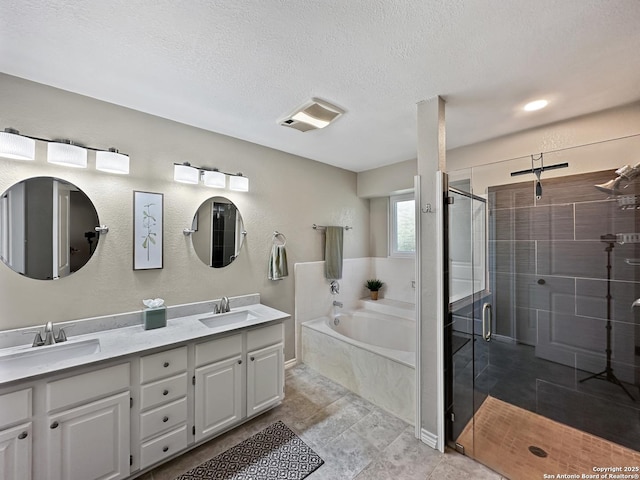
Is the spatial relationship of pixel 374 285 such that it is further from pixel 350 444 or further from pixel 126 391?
pixel 126 391

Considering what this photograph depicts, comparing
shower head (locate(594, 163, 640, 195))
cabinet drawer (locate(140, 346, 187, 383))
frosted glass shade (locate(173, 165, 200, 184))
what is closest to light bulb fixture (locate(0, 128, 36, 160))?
frosted glass shade (locate(173, 165, 200, 184))

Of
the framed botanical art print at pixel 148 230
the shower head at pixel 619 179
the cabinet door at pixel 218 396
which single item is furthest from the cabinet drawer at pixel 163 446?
the shower head at pixel 619 179

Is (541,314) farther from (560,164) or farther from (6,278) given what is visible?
(6,278)

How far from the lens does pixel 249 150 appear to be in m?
2.75

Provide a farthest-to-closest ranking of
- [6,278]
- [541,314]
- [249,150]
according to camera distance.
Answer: [249,150]
[541,314]
[6,278]

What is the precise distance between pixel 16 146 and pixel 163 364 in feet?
5.30

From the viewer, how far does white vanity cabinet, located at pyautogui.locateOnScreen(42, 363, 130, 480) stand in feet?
4.45

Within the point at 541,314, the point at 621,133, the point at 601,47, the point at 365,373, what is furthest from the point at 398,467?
the point at 621,133

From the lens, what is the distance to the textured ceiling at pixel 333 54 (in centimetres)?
119

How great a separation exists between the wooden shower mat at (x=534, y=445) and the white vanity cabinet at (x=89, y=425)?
227cm

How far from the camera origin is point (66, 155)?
1.73 meters

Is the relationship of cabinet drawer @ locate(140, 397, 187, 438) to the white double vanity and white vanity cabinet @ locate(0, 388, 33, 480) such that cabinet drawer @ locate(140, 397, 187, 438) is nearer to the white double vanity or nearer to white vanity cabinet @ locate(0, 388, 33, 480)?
the white double vanity

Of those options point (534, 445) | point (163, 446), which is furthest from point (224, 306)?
point (534, 445)

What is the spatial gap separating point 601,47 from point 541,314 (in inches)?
79.9
